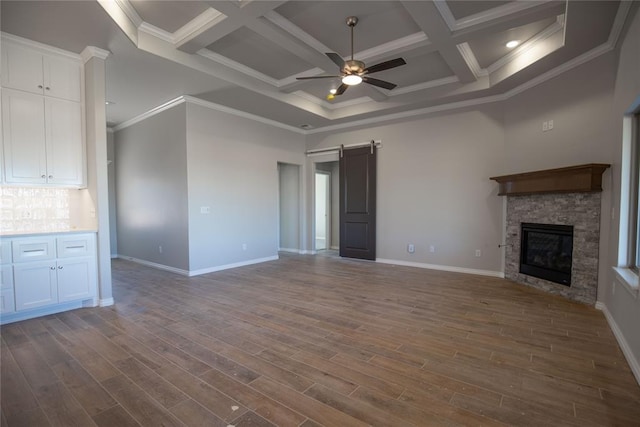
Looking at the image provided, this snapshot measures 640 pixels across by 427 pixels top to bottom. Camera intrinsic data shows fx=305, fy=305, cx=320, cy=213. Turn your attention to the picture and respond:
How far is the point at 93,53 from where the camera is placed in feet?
11.2

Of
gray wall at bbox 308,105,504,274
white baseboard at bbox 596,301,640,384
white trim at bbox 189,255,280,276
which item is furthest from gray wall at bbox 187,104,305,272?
white baseboard at bbox 596,301,640,384

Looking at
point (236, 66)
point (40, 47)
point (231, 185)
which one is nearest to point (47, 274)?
point (40, 47)

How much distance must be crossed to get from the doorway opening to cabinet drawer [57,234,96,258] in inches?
213

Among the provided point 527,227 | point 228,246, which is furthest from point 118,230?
point 527,227

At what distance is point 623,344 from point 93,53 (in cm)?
586

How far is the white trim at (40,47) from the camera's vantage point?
3.13 meters

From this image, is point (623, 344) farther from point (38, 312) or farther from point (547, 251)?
point (38, 312)

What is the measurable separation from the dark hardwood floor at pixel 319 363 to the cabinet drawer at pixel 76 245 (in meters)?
0.66

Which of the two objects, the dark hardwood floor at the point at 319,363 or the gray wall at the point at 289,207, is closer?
the dark hardwood floor at the point at 319,363

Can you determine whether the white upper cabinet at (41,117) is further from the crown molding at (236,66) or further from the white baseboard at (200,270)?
the white baseboard at (200,270)

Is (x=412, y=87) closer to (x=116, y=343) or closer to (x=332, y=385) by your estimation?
(x=332, y=385)

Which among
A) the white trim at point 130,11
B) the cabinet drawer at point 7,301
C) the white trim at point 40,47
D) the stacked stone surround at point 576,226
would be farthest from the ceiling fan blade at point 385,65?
the cabinet drawer at point 7,301

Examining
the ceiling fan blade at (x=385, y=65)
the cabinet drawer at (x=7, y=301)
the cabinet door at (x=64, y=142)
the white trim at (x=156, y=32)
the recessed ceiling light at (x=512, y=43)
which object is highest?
the recessed ceiling light at (x=512, y=43)

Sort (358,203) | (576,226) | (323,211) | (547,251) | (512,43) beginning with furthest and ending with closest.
Result: (323,211)
(358,203)
(547,251)
(512,43)
(576,226)
